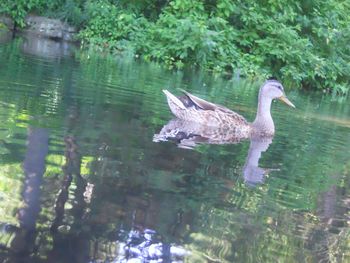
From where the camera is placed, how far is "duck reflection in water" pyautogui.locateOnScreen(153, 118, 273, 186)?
7.67 m

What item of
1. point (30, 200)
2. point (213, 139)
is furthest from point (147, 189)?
point (213, 139)

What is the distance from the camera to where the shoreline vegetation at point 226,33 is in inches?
993

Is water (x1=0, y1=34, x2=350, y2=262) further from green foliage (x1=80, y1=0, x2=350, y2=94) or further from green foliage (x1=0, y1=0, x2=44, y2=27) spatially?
green foliage (x1=0, y1=0, x2=44, y2=27)

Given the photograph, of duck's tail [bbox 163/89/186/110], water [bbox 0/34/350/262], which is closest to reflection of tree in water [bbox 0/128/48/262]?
water [bbox 0/34/350/262]

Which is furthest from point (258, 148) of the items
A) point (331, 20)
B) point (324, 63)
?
point (331, 20)

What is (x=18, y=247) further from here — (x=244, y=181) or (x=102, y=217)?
(x=244, y=181)

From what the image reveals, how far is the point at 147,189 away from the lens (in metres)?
6.01

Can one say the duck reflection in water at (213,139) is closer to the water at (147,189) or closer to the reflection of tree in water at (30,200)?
the water at (147,189)

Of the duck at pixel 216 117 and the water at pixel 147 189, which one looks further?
the duck at pixel 216 117

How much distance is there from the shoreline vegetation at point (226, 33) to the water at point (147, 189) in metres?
13.8

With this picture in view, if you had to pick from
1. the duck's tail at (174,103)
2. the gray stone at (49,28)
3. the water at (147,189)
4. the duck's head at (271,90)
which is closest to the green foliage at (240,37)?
the gray stone at (49,28)

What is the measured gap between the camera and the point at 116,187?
592 centimetres

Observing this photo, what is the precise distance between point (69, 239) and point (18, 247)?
1.21 feet

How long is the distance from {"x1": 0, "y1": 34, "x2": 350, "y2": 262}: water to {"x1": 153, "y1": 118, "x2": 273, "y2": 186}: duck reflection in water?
5 centimetres
